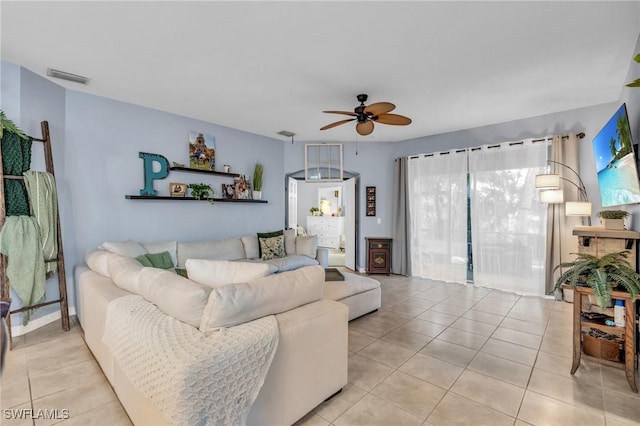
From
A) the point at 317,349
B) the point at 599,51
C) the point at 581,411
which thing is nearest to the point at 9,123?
the point at 317,349

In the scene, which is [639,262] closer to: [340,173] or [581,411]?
[581,411]

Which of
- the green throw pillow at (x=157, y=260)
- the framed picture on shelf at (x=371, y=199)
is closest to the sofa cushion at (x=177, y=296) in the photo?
the green throw pillow at (x=157, y=260)

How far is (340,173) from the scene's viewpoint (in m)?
6.18

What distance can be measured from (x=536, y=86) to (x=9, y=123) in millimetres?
5449

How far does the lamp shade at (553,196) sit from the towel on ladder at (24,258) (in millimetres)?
6019

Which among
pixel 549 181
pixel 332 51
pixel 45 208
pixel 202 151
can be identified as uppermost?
pixel 332 51

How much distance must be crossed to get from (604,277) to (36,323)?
17.5 feet

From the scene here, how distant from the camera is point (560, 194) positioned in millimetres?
4027

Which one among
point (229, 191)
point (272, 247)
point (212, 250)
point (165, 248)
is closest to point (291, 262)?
point (272, 247)

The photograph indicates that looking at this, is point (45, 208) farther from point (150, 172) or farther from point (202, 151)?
point (202, 151)

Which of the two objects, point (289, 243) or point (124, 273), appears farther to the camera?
point (289, 243)

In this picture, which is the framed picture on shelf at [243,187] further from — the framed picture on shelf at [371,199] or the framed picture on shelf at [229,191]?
the framed picture on shelf at [371,199]

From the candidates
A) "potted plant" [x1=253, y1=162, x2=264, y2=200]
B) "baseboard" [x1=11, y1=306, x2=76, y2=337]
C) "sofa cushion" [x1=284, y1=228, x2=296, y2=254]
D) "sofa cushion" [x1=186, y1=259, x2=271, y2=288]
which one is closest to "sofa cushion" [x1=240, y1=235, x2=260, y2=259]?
"sofa cushion" [x1=284, y1=228, x2=296, y2=254]

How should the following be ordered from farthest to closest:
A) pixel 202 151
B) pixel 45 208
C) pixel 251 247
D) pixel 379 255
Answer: pixel 379 255 < pixel 251 247 < pixel 202 151 < pixel 45 208
